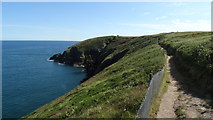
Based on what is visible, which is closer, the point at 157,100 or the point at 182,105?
the point at 182,105

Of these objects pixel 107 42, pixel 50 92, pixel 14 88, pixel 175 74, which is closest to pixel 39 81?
pixel 14 88

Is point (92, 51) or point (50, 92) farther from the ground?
point (92, 51)

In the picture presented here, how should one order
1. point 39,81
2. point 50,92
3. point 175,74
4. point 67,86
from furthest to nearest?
point 39,81
point 67,86
point 50,92
point 175,74

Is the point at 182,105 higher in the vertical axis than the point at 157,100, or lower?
lower

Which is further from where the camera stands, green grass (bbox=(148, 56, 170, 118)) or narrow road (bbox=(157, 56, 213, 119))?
green grass (bbox=(148, 56, 170, 118))

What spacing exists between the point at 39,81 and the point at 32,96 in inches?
828

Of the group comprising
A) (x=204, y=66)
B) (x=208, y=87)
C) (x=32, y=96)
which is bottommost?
(x=32, y=96)

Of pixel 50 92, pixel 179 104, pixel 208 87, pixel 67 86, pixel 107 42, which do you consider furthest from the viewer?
pixel 107 42

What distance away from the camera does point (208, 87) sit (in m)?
16.7

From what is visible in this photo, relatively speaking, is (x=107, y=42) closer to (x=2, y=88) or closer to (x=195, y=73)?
(x=2, y=88)

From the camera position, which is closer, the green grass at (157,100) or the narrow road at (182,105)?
the narrow road at (182,105)

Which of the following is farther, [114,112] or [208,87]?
[208,87]

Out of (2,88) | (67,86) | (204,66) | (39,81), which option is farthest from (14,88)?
(204,66)

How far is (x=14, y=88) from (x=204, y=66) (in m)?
70.8
